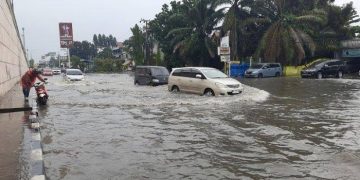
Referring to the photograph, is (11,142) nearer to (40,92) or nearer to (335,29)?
(40,92)

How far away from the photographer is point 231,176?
6.30 metres

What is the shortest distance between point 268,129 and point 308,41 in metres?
34.5

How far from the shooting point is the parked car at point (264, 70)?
132 feet

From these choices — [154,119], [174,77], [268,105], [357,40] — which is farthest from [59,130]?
[357,40]

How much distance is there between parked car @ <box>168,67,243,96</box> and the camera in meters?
18.9

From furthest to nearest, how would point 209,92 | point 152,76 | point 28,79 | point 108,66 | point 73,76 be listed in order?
point 108,66 → point 73,76 → point 152,76 → point 209,92 → point 28,79

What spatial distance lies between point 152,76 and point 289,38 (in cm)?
1971

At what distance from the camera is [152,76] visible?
94.3 ft

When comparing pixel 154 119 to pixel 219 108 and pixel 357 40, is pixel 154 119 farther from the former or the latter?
pixel 357 40

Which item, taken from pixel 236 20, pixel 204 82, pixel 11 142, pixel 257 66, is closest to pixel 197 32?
→ pixel 236 20

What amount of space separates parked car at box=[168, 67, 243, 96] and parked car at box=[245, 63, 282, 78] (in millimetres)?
19788

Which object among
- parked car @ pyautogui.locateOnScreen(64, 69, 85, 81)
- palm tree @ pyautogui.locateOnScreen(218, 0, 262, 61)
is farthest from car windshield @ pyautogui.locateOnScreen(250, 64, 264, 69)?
parked car @ pyautogui.locateOnScreen(64, 69, 85, 81)

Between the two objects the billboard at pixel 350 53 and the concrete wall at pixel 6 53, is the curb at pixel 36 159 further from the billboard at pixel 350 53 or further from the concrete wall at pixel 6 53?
the billboard at pixel 350 53

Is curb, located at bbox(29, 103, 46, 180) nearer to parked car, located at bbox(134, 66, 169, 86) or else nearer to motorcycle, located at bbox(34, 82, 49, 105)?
motorcycle, located at bbox(34, 82, 49, 105)
